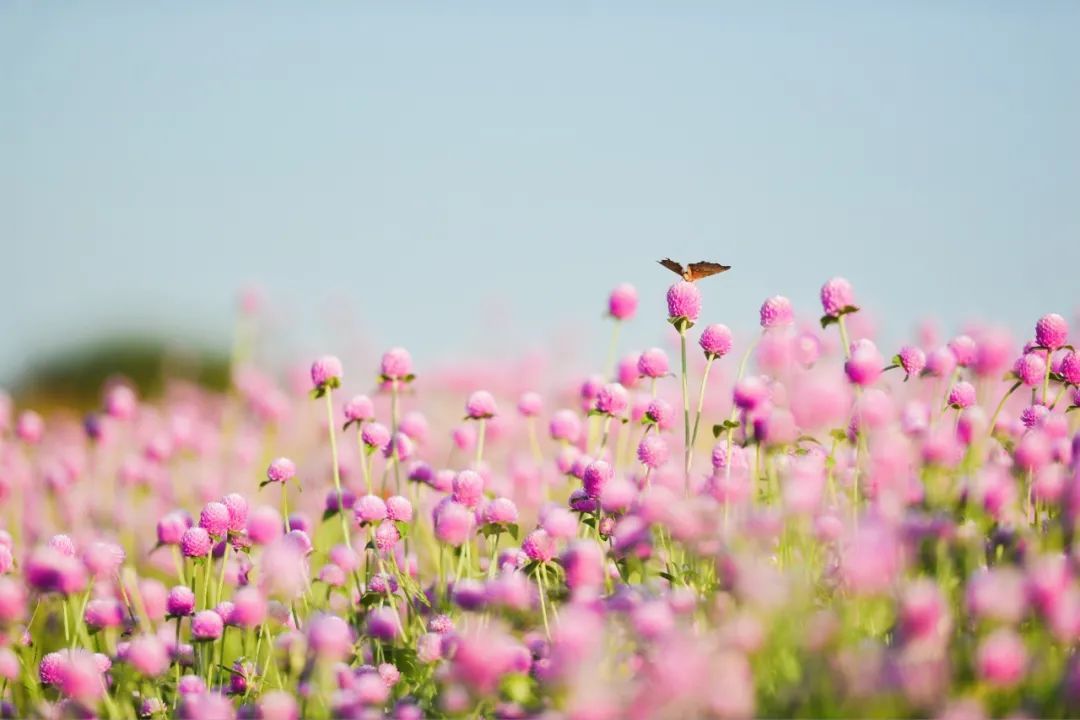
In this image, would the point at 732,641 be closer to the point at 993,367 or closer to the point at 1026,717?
the point at 1026,717

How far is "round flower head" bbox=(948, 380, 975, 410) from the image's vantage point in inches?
120

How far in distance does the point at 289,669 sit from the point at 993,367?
206cm

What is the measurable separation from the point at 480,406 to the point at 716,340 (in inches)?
33.9

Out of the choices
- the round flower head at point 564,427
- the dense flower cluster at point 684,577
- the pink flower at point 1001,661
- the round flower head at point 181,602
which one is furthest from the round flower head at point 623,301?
the pink flower at point 1001,661

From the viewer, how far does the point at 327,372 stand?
3.28 meters

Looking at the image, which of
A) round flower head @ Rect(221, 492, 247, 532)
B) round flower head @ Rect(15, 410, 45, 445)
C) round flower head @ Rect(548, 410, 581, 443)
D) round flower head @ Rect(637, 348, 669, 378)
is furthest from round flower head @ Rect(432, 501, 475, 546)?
round flower head @ Rect(15, 410, 45, 445)

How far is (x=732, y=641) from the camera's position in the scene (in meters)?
1.68

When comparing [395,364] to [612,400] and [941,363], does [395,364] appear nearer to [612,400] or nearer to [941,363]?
[612,400]

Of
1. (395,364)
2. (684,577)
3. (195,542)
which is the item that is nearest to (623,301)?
(395,364)

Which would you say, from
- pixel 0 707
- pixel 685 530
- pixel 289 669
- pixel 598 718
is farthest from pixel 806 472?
pixel 0 707

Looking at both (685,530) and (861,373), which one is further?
(861,373)

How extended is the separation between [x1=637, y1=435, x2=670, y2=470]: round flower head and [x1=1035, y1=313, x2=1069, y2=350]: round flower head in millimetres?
1157

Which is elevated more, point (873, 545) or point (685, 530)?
point (873, 545)

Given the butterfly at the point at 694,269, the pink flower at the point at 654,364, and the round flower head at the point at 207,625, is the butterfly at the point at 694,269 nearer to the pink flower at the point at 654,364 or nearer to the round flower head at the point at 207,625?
the pink flower at the point at 654,364
